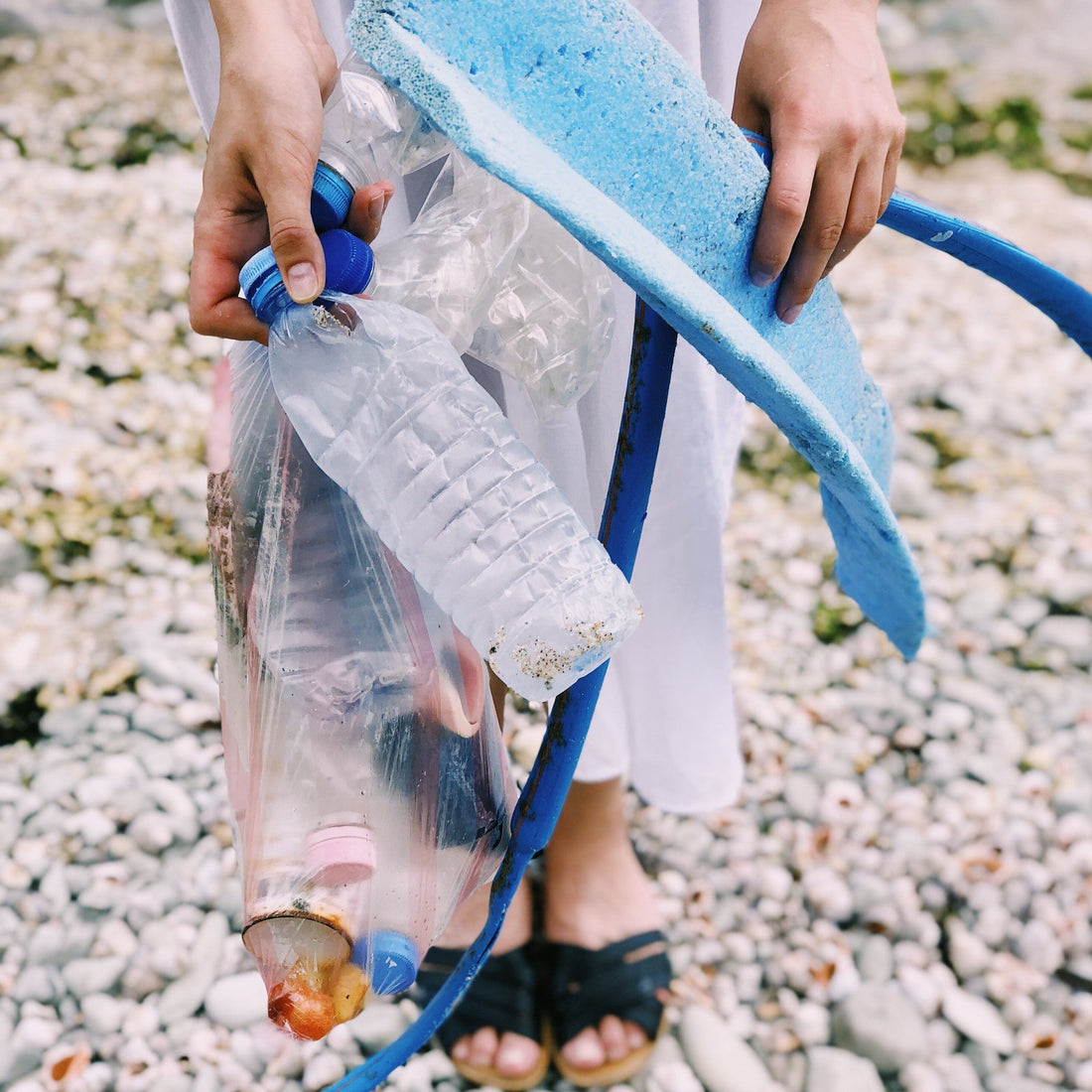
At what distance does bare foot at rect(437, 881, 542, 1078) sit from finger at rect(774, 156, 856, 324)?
0.93 m

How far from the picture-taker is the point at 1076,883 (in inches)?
62.5

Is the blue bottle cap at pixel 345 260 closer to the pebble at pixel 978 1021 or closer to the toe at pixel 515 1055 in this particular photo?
the toe at pixel 515 1055

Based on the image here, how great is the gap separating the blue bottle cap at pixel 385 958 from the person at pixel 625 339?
0.47 metres

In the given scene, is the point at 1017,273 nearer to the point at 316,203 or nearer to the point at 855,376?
the point at 855,376

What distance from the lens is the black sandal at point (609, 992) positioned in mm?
1365

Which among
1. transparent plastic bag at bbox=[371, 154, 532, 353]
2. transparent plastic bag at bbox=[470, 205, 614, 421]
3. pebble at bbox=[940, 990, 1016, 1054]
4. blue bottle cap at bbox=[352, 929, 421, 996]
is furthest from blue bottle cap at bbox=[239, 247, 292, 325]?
pebble at bbox=[940, 990, 1016, 1054]

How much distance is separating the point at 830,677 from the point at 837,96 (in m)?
1.42

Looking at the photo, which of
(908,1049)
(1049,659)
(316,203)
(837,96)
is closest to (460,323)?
(316,203)

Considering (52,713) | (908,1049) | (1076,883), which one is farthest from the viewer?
(52,713)

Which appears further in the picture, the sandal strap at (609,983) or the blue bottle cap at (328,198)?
the sandal strap at (609,983)

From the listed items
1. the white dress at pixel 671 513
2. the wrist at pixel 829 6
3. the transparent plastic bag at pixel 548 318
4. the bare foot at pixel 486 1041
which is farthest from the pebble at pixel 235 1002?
the wrist at pixel 829 6

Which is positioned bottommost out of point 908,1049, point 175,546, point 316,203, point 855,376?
point 175,546

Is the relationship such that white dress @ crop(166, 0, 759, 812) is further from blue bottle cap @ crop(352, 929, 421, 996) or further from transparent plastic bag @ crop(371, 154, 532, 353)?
blue bottle cap @ crop(352, 929, 421, 996)

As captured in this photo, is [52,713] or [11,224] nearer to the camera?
[52,713]
